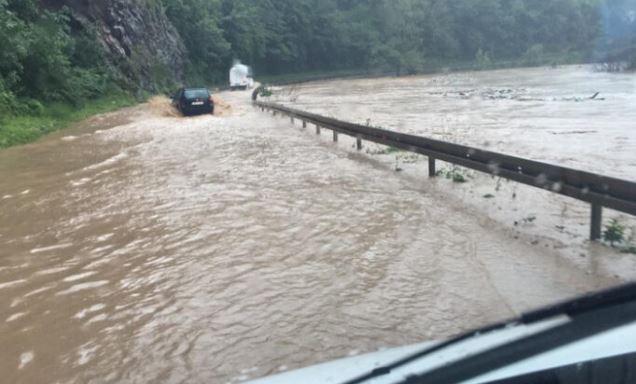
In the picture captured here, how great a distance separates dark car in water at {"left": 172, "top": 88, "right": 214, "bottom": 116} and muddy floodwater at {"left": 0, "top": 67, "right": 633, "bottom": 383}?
47.9 feet

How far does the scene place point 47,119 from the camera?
899 inches

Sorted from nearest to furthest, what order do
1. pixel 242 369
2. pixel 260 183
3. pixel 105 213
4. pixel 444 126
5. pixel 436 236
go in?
pixel 242 369 → pixel 436 236 → pixel 105 213 → pixel 260 183 → pixel 444 126

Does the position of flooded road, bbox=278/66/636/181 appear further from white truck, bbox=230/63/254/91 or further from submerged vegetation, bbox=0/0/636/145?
white truck, bbox=230/63/254/91

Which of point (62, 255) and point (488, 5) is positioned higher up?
point (488, 5)

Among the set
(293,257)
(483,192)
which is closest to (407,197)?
(483,192)

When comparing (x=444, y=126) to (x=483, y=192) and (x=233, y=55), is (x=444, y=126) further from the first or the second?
(x=233, y=55)

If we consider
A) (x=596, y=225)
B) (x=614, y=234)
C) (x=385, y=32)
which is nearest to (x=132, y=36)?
(x=596, y=225)

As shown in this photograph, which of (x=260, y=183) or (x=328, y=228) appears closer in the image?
(x=328, y=228)

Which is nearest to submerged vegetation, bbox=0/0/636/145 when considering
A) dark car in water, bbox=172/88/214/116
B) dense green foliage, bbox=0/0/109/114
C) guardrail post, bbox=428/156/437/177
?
dense green foliage, bbox=0/0/109/114

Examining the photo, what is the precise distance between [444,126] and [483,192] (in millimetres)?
9466

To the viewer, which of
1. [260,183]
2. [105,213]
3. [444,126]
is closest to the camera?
[105,213]

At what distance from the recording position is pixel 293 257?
249 inches

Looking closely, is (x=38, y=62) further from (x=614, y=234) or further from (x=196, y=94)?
(x=614, y=234)

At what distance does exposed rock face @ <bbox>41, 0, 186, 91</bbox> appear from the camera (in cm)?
3622
